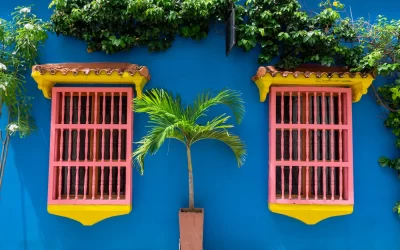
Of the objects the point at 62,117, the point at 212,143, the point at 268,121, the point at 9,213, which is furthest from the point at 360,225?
the point at 9,213

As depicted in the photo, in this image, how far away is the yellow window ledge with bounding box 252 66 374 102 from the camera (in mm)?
3785

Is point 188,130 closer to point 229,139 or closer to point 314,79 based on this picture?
point 229,139

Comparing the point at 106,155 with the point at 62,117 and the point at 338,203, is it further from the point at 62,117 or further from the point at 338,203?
the point at 338,203

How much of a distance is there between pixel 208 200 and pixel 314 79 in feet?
5.73

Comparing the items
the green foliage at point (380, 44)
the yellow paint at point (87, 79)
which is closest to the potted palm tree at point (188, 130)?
the yellow paint at point (87, 79)

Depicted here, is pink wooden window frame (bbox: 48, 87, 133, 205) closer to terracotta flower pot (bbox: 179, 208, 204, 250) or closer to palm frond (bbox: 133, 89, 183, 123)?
palm frond (bbox: 133, 89, 183, 123)

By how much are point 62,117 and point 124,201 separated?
116 centimetres

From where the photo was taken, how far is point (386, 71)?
12.6ft

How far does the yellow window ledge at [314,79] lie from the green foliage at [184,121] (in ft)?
1.28

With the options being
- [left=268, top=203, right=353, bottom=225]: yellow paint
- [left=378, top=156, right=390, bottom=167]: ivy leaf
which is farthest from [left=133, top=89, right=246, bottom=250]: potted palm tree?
[left=378, top=156, right=390, bottom=167]: ivy leaf

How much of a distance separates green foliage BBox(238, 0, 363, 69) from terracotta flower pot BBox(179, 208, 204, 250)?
6.07 ft

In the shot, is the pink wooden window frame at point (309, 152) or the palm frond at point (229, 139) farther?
the pink wooden window frame at point (309, 152)

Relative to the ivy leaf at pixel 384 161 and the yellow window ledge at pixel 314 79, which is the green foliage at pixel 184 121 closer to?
the yellow window ledge at pixel 314 79

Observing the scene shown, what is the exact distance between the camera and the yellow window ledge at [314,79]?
379 centimetres
